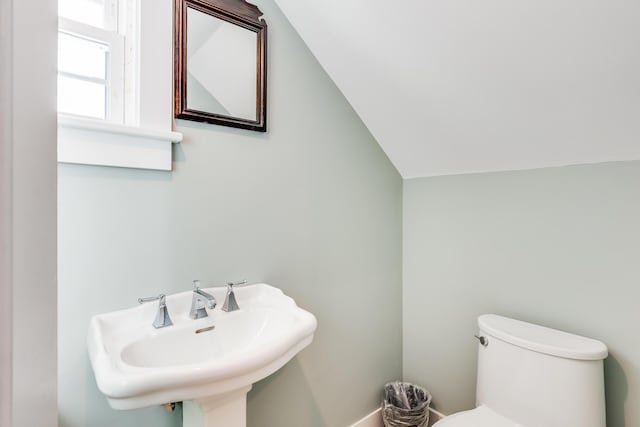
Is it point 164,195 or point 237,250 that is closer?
point 164,195

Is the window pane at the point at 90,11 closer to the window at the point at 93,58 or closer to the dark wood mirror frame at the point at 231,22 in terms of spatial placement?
the window at the point at 93,58

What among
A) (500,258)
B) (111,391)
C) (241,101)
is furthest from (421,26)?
(111,391)

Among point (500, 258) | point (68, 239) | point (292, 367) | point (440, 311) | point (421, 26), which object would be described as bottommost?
point (292, 367)

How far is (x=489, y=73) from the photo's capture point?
1.18m

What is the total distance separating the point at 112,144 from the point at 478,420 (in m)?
1.60

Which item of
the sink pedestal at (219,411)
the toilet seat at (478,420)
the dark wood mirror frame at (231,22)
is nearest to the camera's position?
the sink pedestal at (219,411)

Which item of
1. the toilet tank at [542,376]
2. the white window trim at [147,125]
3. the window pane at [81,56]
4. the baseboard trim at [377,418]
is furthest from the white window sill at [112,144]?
the baseboard trim at [377,418]

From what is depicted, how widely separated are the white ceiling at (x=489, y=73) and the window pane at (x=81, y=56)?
0.74 m

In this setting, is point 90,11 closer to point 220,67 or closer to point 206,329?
point 220,67

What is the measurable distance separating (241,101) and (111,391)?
100 cm

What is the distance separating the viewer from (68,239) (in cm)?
90

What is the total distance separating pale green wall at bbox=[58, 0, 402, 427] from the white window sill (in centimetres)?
4

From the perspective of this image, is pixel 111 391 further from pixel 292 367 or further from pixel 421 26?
pixel 421 26

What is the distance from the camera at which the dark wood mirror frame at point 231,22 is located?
1.07 metres
